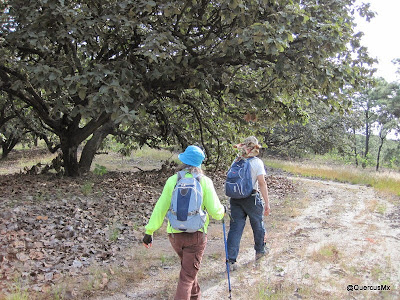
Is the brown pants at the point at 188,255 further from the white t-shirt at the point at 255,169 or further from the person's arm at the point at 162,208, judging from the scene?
the white t-shirt at the point at 255,169

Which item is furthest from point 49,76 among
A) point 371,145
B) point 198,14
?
point 371,145

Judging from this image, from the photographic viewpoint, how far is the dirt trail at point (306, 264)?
4.16 metres

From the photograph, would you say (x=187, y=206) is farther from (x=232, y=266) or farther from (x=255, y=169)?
(x=232, y=266)

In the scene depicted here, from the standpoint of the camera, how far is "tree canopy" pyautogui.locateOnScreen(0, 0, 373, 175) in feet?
19.5

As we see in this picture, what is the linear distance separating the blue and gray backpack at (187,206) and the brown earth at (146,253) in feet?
4.29

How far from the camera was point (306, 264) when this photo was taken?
501cm

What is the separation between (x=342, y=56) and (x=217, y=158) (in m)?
5.47

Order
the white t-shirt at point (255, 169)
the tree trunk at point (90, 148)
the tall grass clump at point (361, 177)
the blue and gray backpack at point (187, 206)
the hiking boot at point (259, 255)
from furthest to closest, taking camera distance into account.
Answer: the tall grass clump at point (361, 177), the tree trunk at point (90, 148), the hiking boot at point (259, 255), the white t-shirt at point (255, 169), the blue and gray backpack at point (187, 206)

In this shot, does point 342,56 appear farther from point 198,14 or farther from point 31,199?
point 31,199

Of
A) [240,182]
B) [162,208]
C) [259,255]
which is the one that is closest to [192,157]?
[162,208]

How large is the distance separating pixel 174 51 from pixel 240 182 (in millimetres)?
3706

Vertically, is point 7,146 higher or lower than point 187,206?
lower

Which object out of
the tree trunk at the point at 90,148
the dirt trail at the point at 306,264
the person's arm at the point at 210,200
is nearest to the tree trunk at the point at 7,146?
the tree trunk at the point at 90,148

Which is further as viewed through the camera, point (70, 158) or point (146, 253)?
point (70, 158)
